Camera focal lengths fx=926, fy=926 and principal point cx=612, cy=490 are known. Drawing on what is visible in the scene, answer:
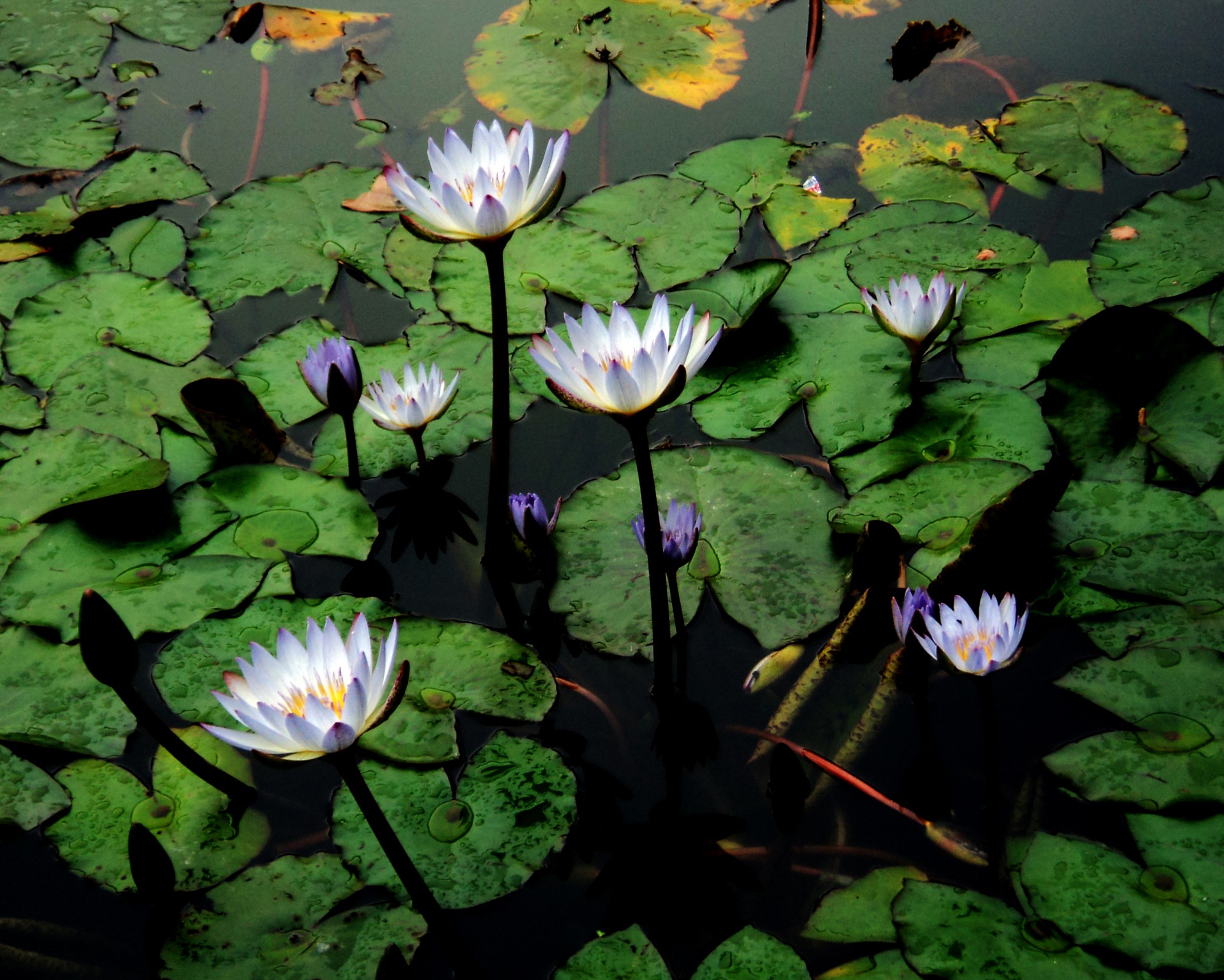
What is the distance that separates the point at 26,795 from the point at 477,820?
1024mm

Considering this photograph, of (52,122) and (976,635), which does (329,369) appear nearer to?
(976,635)

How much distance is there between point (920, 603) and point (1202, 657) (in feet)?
2.00

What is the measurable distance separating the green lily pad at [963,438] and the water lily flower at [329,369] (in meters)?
1.34

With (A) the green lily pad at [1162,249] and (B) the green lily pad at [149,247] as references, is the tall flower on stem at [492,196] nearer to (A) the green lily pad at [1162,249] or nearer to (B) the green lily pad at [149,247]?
(B) the green lily pad at [149,247]

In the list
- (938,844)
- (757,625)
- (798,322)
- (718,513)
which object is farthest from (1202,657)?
(798,322)

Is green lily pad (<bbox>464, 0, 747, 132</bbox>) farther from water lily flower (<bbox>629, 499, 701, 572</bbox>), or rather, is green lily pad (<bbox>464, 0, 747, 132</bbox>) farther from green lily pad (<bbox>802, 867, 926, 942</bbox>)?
green lily pad (<bbox>802, 867, 926, 942</bbox>)

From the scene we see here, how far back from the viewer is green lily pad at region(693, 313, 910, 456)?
2621 mm

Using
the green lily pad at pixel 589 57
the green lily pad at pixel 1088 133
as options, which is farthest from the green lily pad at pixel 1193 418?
the green lily pad at pixel 589 57

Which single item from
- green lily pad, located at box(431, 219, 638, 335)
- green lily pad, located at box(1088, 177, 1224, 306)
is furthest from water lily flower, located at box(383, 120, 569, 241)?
green lily pad, located at box(1088, 177, 1224, 306)

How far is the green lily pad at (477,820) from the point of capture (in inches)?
73.0

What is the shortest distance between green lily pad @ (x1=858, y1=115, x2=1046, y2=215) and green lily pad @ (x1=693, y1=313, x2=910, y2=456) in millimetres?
857

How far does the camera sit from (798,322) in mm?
2920

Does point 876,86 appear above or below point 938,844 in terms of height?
above

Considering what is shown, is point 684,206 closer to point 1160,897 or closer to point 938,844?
point 938,844
